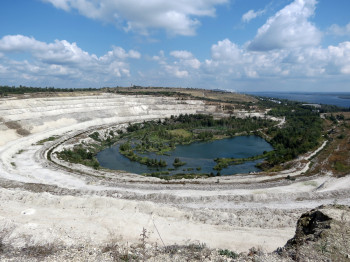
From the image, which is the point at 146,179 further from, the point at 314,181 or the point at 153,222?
the point at 314,181

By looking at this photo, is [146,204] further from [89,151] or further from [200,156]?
[89,151]

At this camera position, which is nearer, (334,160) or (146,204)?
A: (146,204)

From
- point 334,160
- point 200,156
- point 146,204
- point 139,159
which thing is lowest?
point 200,156

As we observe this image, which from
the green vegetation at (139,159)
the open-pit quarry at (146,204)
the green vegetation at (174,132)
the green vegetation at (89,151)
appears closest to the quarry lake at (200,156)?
the green vegetation at (139,159)

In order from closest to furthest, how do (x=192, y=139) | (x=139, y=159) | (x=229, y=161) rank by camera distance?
(x=229, y=161), (x=139, y=159), (x=192, y=139)

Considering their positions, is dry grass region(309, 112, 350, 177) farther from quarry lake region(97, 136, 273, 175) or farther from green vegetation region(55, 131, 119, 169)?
green vegetation region(55, 131, 119, 169)

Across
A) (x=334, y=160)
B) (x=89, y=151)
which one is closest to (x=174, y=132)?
(x=89, y=151)

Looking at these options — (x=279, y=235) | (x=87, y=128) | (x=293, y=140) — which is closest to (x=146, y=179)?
(x=279, y=235)
